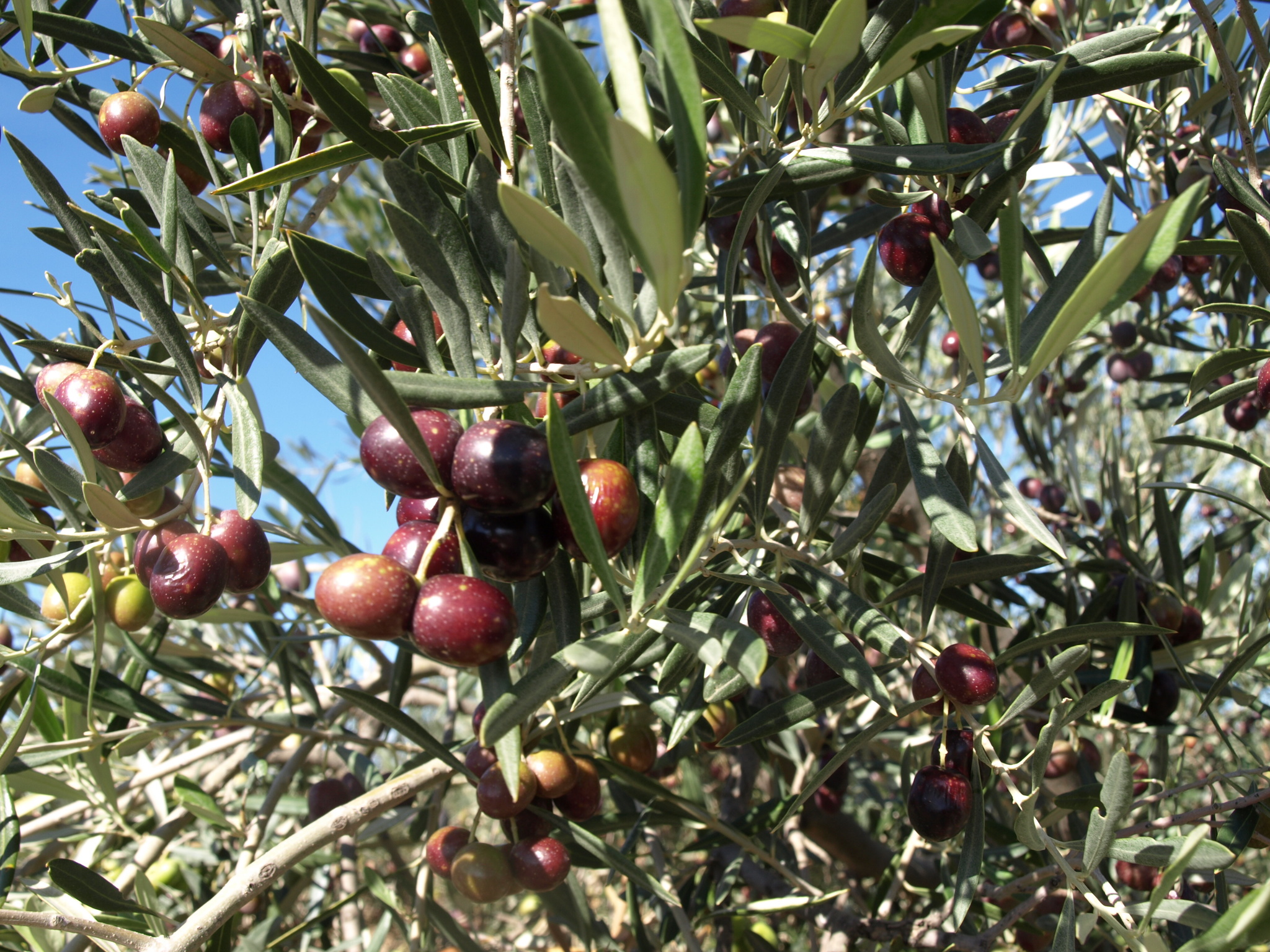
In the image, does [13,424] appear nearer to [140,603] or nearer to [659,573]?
[140,603]

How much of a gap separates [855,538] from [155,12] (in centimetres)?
142

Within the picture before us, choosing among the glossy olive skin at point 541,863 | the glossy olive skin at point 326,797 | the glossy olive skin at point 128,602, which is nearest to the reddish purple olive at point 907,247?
the glossy olive skin at point 541,863

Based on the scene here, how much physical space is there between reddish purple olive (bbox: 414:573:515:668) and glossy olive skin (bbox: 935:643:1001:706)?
0.56m

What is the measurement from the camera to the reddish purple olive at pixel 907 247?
93 centimetres

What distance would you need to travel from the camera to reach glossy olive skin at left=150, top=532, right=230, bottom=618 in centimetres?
83

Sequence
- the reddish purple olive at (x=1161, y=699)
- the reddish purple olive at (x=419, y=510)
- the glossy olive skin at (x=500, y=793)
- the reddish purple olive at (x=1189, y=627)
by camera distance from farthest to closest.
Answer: the reddish purple olive at (x=1189, y=627) → the reddish purple olive at (x=1161, y=699) → the glossy olive skin at (x=500, y=793) → the reddish purple olive at (x=419, y=510)

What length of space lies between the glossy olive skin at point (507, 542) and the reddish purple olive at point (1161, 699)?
1.20m

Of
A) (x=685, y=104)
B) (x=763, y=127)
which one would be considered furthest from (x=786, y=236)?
(x=685, y=104)

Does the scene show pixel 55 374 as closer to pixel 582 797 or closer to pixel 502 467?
pixel 502 467

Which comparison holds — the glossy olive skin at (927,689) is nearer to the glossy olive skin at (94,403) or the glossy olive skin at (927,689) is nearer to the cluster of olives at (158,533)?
the cluster of olives at (158,533)

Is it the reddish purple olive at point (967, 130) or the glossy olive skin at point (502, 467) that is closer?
the glossy olive skin at point (502, 467)

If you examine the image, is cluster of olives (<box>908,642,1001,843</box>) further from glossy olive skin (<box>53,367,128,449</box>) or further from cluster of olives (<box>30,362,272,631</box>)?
glossy olive skin (<box>53,367,128,449</box>)

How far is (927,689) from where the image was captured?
1.03 metres

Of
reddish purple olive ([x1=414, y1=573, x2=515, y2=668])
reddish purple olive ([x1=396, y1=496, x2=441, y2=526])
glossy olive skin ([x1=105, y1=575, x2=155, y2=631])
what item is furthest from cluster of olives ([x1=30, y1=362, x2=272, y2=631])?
reddish purple olive ([x1=414, y1=573, x2=515, y2=668])
